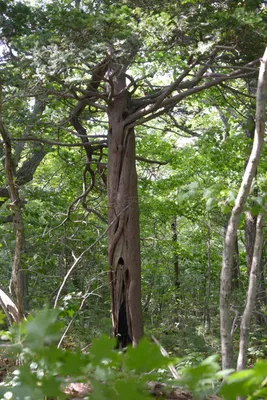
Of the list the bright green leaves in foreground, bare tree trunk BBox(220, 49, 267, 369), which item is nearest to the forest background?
bare tree trunk BBox(220, 49, 267, 369)

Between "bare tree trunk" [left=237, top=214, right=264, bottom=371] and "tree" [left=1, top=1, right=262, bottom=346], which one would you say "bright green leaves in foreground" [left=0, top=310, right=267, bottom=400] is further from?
"tree" [left=1, top=1, right=262, bottom=346]

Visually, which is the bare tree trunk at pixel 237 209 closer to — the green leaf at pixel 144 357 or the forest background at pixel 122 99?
the forest background at pixel 122 99

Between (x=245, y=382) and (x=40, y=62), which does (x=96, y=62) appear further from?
(x=245, y=382)

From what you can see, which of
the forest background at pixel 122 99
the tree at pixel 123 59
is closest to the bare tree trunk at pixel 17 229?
the forest background at pixel 122 99

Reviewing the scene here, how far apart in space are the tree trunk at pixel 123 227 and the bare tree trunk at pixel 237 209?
109 inches

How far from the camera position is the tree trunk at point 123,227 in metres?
5.94

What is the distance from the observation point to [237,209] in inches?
113

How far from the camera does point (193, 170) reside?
12992 mm

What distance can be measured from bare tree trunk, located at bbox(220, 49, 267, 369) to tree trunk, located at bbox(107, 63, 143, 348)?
2776 mm

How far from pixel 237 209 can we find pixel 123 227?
3321 mm

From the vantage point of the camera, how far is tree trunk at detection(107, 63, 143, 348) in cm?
594

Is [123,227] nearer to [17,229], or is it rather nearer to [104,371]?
[17,229]

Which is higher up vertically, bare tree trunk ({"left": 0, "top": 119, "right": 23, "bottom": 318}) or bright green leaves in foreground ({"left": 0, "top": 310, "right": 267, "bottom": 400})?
bare tree trunk ({"left": 0, "top": 119, "right": 23, "bottom": 318})

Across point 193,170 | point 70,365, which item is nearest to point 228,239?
point 70,365
